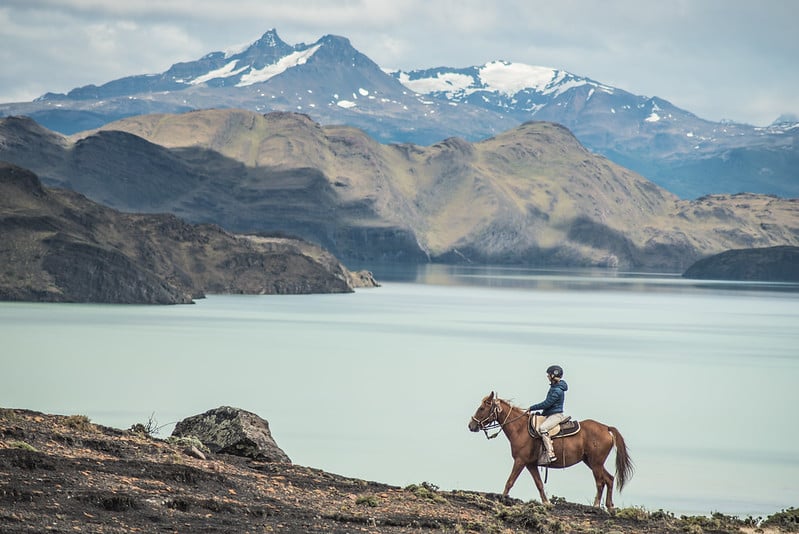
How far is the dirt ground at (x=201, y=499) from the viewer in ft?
50.0

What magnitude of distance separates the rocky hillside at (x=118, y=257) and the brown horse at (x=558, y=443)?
276ft

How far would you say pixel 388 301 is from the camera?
12519 cm

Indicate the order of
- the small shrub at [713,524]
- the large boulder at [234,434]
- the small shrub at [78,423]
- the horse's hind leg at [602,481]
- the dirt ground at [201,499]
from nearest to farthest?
1. the dirt ground at [201,499]
2. the small shrub at [713,524]
3. the horse's hind leg at [602,481]
4. the small shrub at [78,423]
5. the large boulder at [234,434]

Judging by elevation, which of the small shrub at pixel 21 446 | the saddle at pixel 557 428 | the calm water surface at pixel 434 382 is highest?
the saddle at pixel 557 428

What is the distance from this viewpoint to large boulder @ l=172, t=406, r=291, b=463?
2164 centimetres

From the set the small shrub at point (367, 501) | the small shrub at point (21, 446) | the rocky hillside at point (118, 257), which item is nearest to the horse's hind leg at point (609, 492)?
the small shrub at point (367, 501)

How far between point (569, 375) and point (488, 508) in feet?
126

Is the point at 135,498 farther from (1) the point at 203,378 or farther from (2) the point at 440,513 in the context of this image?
(1) the point at 203,378

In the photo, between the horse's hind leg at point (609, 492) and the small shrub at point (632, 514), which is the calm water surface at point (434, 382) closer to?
the horse's hind leg at point (609, 492)

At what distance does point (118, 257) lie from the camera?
104m

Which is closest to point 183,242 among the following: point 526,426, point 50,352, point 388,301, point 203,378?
point 388,301

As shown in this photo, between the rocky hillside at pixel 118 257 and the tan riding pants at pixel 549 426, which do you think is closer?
Answer: the tan riding pants at pixel 549 426

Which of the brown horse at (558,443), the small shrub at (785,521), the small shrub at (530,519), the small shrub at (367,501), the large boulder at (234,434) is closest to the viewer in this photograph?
the small shrub at (530,519)

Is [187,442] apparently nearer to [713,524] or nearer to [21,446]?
[21,446]
